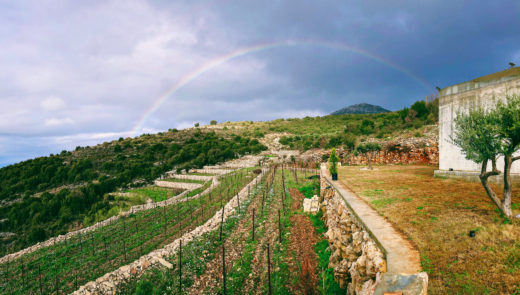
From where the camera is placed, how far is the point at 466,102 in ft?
46.3

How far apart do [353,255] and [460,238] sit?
9.26ft

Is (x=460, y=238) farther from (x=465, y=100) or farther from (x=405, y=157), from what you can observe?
(x=405, y=157)

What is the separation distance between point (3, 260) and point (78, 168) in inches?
1377

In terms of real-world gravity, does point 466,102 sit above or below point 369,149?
above

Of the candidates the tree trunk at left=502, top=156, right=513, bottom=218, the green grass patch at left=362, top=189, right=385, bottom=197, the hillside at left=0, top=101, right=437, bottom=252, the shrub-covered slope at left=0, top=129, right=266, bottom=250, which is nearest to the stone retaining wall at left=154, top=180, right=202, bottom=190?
the hillside at left=0, top=101, right=437, bottom=252

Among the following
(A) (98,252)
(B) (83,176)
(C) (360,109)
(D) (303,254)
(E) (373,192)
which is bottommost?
(A) (98,252)

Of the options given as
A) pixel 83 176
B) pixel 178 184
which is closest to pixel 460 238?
pixel 178 184

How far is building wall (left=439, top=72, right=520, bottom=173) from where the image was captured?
1236cm

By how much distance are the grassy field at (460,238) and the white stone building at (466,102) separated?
3.81 meters

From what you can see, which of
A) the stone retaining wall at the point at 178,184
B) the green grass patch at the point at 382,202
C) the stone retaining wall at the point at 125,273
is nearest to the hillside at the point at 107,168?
the stone retaining wall at the point at 178,184

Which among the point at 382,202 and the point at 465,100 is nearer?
the point at 382,202

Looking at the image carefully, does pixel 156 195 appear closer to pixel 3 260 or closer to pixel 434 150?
pixel 3 260

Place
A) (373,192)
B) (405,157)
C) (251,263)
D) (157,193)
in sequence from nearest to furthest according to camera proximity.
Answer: (251,263), (373,192), (405,157), (157,193)

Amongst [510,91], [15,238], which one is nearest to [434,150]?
[510,91]
